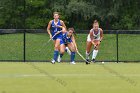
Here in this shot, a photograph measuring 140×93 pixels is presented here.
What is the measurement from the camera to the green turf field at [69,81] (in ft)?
38.3

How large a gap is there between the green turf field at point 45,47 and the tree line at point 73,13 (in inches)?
776

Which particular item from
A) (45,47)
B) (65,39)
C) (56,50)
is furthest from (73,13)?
(56,50)

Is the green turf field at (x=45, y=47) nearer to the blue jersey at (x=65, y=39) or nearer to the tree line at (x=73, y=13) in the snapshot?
the blue jersey at (x=65, y=39)

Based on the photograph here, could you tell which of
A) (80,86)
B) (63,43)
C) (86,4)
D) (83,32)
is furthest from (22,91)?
(86,4)

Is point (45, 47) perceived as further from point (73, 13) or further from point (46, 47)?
point (73, 13)

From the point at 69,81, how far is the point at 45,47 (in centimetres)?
1431

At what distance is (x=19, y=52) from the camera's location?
26.9 m

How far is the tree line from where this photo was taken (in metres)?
48.0

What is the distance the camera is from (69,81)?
13.4 metres

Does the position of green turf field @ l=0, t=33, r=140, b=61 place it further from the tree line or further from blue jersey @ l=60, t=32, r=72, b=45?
the tree line

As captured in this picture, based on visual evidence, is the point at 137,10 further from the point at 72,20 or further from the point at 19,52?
the point at 19,52

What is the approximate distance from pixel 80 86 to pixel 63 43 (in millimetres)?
7842

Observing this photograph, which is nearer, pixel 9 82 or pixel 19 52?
pixel 9 82

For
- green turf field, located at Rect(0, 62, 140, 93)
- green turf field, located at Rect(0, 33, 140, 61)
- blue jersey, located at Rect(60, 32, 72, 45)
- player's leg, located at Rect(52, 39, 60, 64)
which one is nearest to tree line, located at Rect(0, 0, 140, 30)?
green turf field, located at Rect(0, 33, 140, 61)
